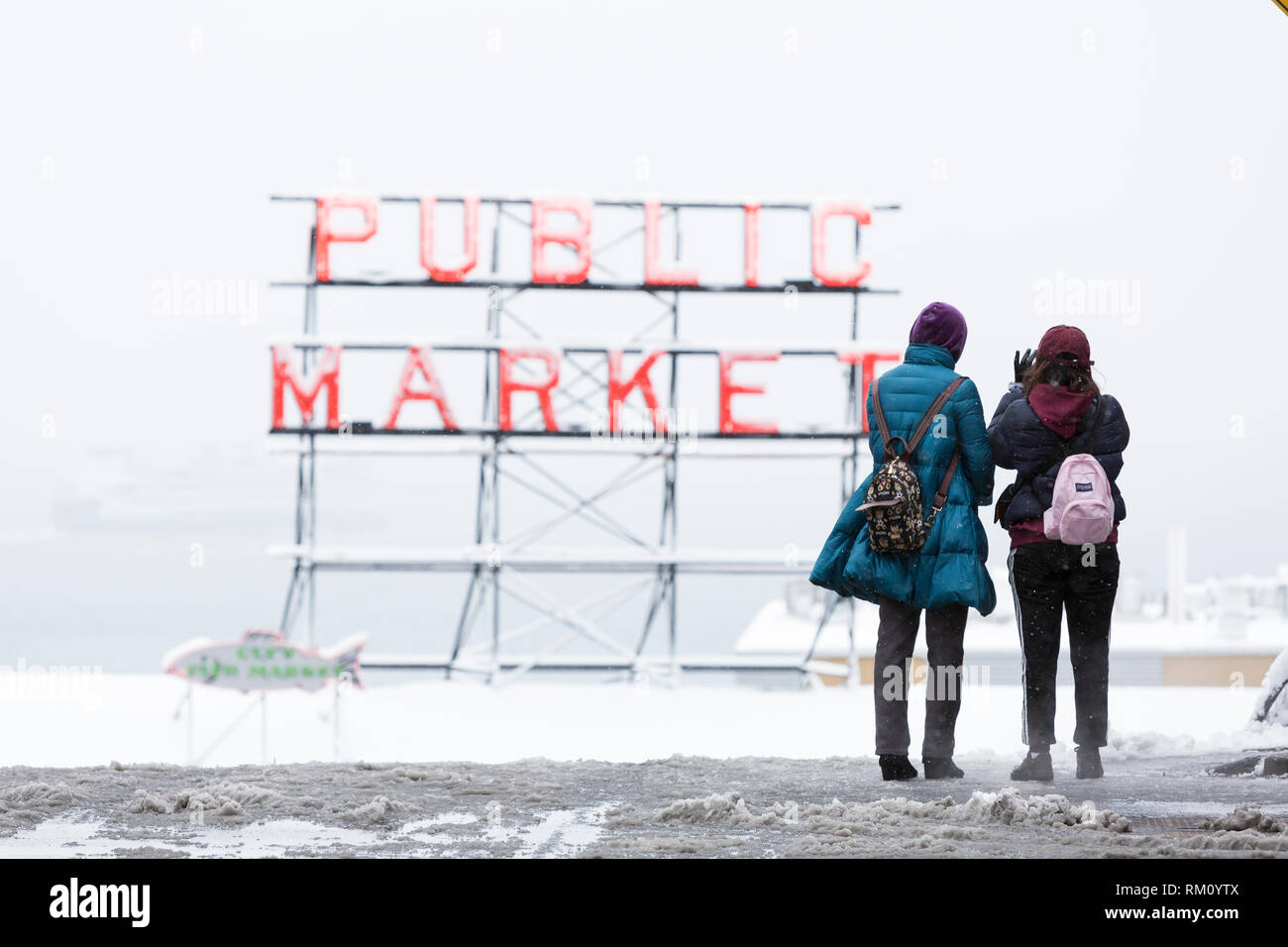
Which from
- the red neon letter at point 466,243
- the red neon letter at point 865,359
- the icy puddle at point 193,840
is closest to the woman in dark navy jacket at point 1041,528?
the icy puddle at point 193,840

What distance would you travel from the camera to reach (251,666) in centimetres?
915

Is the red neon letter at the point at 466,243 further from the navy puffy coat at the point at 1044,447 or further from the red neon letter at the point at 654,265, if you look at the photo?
the navy puffy coat at the point at 1044,447

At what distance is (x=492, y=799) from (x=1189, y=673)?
54.3 ft

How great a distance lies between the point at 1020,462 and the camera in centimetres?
523

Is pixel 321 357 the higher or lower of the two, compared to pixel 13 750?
higher

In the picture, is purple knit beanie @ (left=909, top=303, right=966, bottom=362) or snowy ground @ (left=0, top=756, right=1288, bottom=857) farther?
purple knit beanie @ (left=909, top=303, right=966, bottom=362)

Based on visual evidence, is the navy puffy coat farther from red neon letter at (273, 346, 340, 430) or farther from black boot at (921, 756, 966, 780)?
red neon letter at (273, 346, 340, 430)

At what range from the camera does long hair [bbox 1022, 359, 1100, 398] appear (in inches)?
204

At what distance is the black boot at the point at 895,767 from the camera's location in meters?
5.42

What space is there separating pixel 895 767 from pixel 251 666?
208 inches
